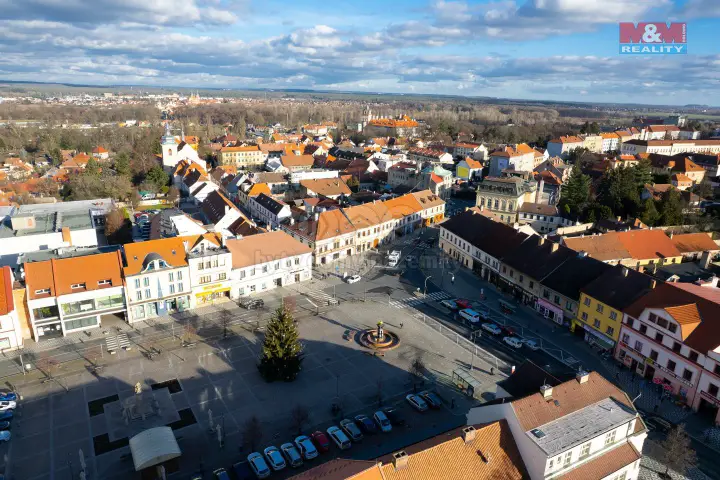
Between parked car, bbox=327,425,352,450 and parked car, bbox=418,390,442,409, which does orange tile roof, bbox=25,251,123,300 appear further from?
parked car, bbox=418,390,442,409

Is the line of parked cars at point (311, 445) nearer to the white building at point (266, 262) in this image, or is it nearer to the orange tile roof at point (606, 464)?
the orange tile roof at point (606, 464)

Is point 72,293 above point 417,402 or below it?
above

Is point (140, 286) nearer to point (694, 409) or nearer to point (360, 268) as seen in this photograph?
point (360, 268)

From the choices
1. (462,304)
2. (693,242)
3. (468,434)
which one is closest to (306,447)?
(468,434)

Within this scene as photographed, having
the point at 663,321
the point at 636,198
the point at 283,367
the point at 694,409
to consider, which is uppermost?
the point at 636,198

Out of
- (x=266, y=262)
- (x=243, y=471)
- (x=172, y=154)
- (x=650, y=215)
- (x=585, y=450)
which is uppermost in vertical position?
(x=172, y=154)

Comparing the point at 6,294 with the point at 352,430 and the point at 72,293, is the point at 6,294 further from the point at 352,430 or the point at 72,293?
the point at 352,430

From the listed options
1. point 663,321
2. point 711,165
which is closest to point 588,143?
point 711,165
